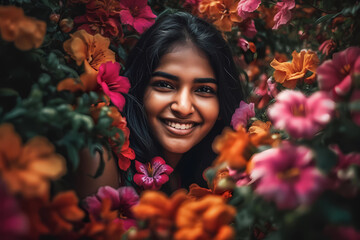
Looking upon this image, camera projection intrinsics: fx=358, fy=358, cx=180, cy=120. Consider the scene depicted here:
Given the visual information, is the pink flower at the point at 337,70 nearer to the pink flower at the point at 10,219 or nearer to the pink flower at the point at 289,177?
the pink flower at the point at 289,177

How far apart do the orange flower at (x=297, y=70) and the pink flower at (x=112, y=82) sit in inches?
19.1

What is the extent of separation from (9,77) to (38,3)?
0.27 meters

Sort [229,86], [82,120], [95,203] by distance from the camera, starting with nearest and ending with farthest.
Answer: [82,120]
[95,203]
[229,86]

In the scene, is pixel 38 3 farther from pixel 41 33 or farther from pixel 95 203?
pixel 95 203

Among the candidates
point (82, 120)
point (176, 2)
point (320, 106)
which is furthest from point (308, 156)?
point (176, 2)

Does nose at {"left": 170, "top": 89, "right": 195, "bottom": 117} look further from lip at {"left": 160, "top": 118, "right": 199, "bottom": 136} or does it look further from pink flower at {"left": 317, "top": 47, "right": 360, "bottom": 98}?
pink flower at {"left": 317, "top": 47, "right": 360, "bottom": 98}

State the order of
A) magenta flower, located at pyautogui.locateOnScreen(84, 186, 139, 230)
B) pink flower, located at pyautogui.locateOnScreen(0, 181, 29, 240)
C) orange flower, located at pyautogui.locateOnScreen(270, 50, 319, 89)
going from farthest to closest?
1. orange flower, located at pyautogui.locateOnScreen(270, 50, 319, 89)
2. magenta flower, located at pyautogui.locateOnScreen(84, 186, 139, 230)
3. pink flower, located at pyautogui.locateOnScreen(0, 181, 29, 240)

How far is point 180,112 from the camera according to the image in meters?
1.19

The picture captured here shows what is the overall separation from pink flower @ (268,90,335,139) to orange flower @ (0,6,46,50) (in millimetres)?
474

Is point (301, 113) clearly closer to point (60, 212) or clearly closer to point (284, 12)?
point (60, 212)

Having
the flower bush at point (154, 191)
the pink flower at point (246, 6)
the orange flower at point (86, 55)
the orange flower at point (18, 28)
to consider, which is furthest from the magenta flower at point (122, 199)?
the pink flower at point (246, 6)

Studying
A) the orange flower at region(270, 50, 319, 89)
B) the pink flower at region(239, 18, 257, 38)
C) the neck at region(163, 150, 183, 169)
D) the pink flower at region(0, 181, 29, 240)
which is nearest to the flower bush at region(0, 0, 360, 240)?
the pink flower at region(0, 181, 29, 240)

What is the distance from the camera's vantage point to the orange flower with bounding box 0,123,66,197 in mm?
544

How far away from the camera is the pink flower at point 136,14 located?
125 cm
